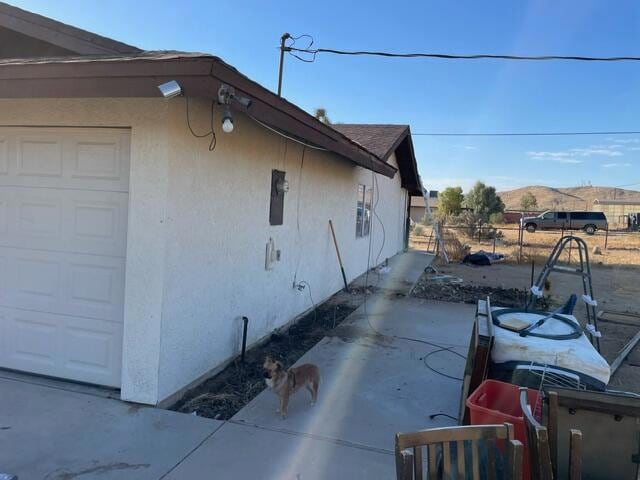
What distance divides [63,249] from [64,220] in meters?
0.26

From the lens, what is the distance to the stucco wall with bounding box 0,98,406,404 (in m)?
3.89

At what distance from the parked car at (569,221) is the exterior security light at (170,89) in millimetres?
37998

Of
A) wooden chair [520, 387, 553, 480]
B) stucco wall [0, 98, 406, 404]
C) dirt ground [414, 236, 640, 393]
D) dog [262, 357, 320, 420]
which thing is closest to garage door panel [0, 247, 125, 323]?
stucco wall [0, 98, 406, 404]

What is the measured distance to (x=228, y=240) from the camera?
5.09 metres

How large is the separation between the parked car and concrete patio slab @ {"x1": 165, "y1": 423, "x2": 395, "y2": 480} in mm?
37347

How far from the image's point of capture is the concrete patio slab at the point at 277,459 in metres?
3.17

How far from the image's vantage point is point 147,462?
10.5 ft

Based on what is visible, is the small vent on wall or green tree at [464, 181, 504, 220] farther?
green tree at [464, 181, 504, 220]

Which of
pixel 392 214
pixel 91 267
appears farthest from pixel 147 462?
pixel 392 214

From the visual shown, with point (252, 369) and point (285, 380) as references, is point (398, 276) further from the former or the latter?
point (285, 380)

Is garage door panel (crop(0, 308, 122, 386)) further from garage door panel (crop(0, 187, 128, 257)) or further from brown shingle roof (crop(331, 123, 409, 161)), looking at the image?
brown shingle roof (crop(331, 123, 409, 161))

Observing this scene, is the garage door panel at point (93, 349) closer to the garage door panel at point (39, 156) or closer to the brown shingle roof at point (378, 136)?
the garage door panel at point (39, 156)

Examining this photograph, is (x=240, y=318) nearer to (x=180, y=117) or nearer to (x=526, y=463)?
(x=180, y=117)

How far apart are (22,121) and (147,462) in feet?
10.2
